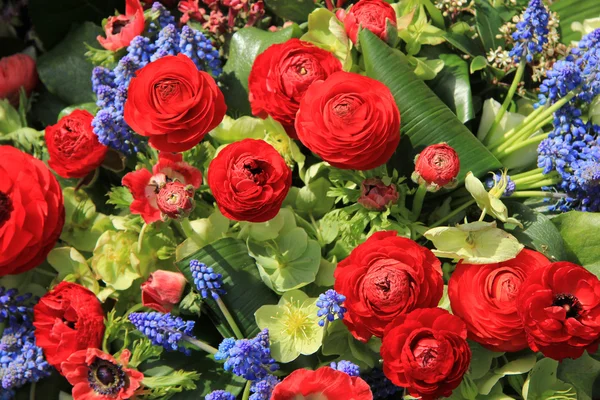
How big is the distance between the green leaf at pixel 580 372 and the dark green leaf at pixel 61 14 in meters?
0.88

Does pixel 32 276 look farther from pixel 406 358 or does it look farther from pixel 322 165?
pixel 406 358

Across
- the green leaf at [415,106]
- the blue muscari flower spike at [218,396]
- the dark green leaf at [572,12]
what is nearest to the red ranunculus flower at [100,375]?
the blue muscari flower spike at [218,396]

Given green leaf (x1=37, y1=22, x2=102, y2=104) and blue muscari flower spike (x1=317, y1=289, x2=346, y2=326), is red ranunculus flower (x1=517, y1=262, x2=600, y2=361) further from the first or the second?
green leaf (x1=37, y1=22, x2=102, y2=104)

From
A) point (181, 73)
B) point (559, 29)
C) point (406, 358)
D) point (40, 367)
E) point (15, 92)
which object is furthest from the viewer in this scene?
point (15, 92)

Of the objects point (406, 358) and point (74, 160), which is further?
point (74, 160)

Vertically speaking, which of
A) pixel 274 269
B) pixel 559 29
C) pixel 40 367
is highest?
pixel 559 29

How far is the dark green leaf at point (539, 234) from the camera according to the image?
2.47ft

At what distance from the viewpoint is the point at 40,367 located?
84 cm

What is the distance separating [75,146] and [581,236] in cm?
66

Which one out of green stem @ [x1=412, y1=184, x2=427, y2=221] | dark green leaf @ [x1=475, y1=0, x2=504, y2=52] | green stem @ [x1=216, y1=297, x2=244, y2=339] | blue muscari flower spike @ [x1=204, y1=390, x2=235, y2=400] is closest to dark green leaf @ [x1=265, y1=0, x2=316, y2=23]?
dark green leaf @ [x1=475, y1=0, x2=504, y2=52]

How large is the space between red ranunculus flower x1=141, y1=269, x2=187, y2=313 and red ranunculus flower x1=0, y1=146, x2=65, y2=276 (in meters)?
0.17

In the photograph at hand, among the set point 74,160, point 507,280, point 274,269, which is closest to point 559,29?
point 507,280

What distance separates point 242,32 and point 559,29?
47 cm

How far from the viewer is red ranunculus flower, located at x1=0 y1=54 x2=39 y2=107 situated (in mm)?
1033
